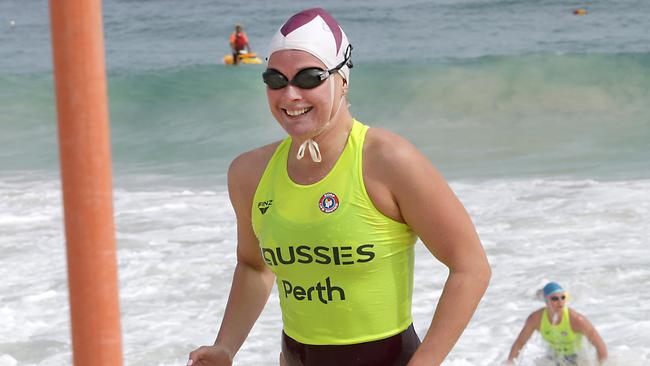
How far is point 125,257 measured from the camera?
1030 centimetres

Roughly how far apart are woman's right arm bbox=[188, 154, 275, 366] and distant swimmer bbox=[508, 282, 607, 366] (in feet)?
15.2

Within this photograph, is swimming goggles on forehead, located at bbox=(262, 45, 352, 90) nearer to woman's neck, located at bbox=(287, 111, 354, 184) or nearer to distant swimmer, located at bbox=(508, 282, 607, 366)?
woman's neck, located at bbox=(287, 111, 354, 184)

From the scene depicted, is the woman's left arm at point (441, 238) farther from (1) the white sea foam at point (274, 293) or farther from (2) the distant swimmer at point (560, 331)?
(1) the white sea foam at point (274, 293)

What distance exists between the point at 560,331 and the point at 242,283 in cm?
471

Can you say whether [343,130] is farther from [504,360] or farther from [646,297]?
[646,297]

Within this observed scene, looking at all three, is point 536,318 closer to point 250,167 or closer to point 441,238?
point 250,167

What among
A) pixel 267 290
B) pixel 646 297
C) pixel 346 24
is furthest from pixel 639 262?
pixel 346 24

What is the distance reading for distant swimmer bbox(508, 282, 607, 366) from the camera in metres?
7.10

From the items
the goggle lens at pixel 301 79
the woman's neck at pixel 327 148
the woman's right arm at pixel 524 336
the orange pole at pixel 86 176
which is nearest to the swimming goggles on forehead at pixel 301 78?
the goggle lens at pixel 301 79

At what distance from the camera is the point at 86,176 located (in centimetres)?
116

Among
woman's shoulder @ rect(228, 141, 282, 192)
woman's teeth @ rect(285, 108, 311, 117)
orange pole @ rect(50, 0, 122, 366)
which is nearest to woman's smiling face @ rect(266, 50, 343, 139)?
woman's teeth @ rect(285, 108, 311, 117)

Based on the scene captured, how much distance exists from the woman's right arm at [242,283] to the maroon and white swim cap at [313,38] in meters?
0.34

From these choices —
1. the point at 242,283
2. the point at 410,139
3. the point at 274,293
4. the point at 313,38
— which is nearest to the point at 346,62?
the point at 313,38

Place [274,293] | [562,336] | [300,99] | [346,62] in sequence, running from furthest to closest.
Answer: [274,293] < [562,336] < [346,62] < [300,99]
